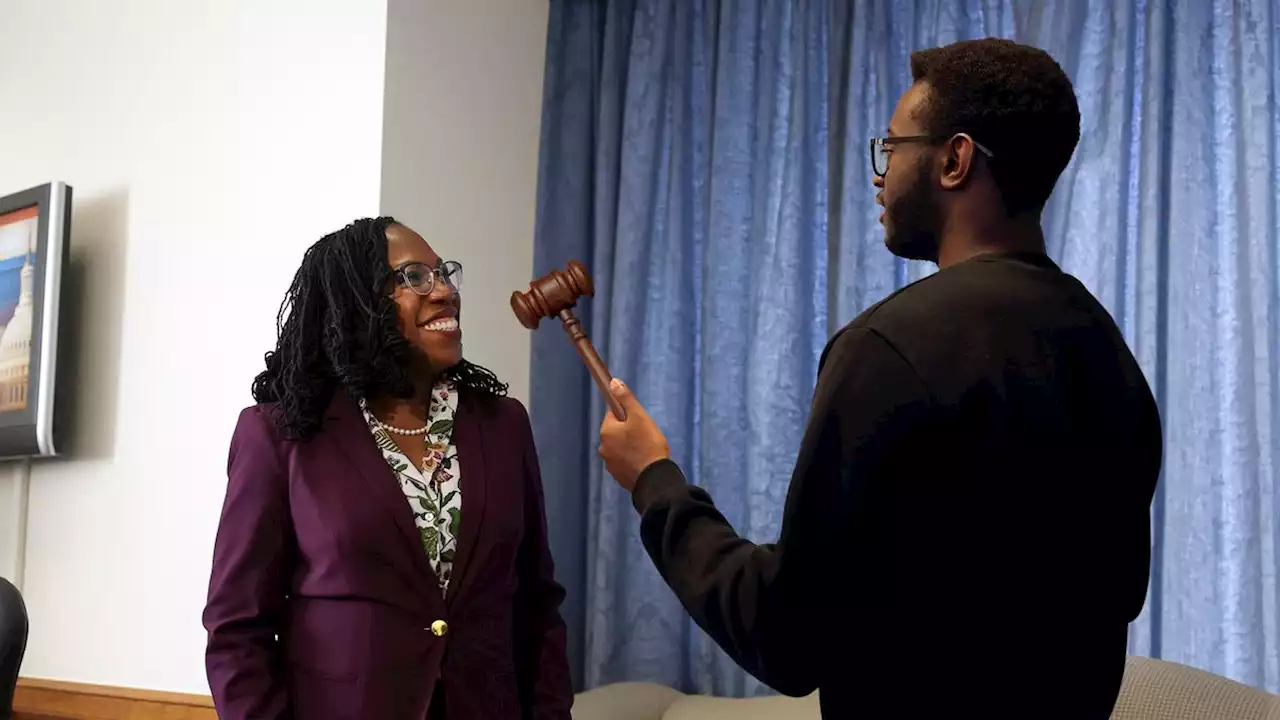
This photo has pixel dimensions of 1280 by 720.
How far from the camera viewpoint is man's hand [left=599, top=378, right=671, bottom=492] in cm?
115

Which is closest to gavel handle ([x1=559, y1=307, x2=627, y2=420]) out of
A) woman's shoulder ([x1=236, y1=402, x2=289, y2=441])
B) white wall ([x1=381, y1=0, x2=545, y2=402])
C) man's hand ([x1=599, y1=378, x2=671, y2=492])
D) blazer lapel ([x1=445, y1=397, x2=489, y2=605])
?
man's hand ([x1=599, y1=378, x2=671, y2=492])

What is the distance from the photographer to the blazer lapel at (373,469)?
5.56 feet

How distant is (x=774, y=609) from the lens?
95 cm

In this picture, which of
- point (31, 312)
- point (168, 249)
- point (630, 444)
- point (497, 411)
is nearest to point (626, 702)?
point (497, 411)

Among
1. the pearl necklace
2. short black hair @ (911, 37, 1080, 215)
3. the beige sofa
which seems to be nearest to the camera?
short black hair @ (911, 37, 1080, 215)

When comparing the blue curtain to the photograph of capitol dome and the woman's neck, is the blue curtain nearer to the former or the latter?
the woman's neck

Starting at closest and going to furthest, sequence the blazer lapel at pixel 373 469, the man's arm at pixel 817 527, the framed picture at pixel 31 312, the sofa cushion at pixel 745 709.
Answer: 1. the man's arm at pixel 817 527
2. the blazer lapel at pixel 373 469
3. the sofa cushion at pixel 745 709
4. the framed picture at pixel 31 312

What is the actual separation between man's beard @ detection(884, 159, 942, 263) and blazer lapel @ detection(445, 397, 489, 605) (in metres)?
0.86

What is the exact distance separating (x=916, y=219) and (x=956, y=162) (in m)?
0.06

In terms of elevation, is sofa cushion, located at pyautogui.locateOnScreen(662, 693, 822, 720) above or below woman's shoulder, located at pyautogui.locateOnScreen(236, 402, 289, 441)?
below

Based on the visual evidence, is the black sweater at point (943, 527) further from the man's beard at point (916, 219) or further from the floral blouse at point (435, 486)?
the floral blouse at point (435, 486)

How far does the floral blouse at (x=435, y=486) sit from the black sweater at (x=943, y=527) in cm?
83

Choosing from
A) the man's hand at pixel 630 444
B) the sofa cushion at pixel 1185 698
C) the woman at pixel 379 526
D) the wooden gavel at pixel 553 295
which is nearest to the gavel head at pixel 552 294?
the wooden gavel at pixel 553 295

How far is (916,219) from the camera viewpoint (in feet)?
3.49
